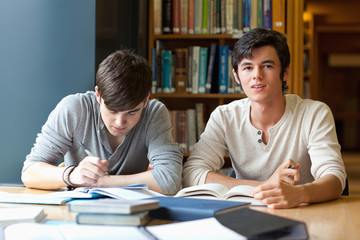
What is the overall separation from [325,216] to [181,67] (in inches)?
92.6

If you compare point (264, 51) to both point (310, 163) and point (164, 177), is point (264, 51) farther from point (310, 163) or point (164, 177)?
point (164, 177)

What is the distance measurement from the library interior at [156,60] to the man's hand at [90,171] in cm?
13

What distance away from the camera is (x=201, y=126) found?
3543 mm

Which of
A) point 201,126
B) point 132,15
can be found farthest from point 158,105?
point 201,126

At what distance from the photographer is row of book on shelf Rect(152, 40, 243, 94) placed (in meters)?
3.48

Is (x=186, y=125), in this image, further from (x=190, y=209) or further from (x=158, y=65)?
(x=190, y=209)

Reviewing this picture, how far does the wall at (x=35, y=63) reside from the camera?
239 centimetres

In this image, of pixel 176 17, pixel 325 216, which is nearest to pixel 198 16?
pixel 176 17

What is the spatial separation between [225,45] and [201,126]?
0.59 meters

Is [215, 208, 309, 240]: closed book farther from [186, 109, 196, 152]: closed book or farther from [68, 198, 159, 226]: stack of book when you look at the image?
[186, 109, 196, 152]: closed book

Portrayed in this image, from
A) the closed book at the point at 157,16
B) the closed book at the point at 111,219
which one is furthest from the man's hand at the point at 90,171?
the closed book at the point at 157,16

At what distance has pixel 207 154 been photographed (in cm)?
194

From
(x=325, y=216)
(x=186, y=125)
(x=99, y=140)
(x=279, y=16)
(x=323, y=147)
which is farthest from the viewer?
(x=186, y=125)

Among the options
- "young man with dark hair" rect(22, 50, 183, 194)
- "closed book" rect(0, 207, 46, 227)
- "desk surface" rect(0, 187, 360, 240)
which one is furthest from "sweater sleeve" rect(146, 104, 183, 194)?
"closed book" rect(0, 207, 46, 227)
